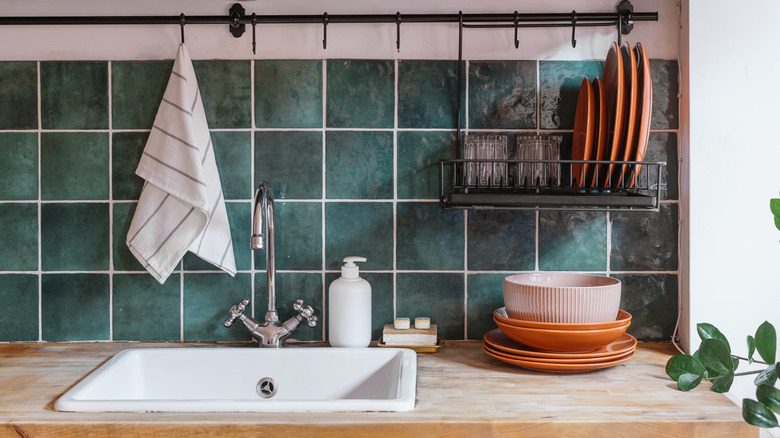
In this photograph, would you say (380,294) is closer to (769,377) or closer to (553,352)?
(553,352)

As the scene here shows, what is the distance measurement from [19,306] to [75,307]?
0.14 m

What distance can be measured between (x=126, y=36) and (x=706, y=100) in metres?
1.38

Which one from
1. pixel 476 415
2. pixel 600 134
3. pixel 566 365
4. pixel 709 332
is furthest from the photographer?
pixel 600 134

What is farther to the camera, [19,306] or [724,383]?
[19,306]

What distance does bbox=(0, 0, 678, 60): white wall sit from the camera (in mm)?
1412

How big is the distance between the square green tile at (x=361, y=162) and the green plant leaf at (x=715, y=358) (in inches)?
33.4

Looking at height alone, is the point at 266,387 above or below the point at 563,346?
below

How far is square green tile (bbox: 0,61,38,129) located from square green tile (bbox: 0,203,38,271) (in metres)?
0.20

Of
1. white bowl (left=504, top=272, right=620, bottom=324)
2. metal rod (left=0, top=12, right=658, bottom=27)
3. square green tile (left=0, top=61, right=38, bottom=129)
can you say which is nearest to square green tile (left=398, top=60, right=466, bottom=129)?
metal rod (left=0, top=12, right=658, bottom=27)

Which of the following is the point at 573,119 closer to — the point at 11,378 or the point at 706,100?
the point at 706,100

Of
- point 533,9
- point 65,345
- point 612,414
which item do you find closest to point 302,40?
point 533,9

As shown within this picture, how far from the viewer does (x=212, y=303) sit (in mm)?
1438

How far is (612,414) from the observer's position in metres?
0.95

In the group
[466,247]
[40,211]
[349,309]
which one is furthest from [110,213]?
[466,247]
